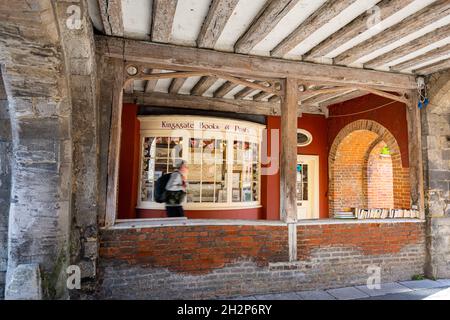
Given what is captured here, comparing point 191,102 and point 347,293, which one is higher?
point 191,102

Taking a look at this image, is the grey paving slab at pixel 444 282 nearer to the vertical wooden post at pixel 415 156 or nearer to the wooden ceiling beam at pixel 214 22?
the vertical wooden post at pixel 415 156

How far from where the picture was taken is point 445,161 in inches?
205

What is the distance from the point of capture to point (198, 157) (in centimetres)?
666

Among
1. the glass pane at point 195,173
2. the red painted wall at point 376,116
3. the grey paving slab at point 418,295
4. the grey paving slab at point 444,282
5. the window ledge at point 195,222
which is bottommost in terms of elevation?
the grey paving slab at point 418,295

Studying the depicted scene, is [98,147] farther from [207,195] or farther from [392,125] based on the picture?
[392,125]

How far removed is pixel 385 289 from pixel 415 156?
7.29ft

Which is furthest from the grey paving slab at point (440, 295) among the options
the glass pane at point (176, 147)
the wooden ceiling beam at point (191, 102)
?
the glass pane at point (176, 147)

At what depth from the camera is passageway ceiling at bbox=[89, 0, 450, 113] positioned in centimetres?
325

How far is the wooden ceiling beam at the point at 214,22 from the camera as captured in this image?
320 cm

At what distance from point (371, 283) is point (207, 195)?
3.43 metres

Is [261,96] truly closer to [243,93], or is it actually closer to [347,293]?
[243,93]

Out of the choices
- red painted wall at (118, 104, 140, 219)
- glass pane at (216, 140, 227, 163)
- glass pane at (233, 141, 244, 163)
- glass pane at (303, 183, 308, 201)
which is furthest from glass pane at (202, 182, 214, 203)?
glass pane at (303, 183, 308, 201)

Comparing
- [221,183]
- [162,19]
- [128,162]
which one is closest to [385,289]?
[221,183]

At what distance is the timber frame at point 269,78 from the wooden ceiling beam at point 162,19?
194 mm
